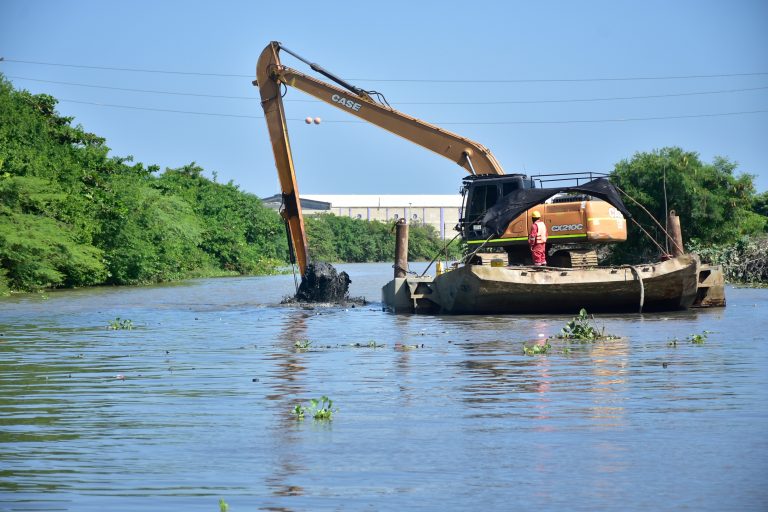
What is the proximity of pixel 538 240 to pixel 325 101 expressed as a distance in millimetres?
9760

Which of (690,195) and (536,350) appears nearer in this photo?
(536,350)

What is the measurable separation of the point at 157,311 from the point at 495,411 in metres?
24.2

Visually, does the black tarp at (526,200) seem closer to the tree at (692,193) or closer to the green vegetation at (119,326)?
the green vegetation at (119,326)

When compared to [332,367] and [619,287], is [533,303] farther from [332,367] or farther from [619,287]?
[332,367]

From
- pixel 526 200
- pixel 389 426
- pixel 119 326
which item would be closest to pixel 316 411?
pixel 389 426

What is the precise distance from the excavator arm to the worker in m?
5.77

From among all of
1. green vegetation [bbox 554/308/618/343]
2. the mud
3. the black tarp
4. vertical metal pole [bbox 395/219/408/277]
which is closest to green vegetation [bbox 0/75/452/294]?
the mud

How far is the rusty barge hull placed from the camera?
1118 inches

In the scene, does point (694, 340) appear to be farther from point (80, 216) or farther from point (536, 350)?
point (80, 216)

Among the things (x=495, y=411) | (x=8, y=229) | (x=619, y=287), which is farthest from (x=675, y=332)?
(x=8, y=229)

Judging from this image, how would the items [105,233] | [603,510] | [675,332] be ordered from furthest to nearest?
[105,233] → [675,332] → [603,510]

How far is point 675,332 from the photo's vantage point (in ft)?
78.8

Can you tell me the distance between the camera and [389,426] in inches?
465

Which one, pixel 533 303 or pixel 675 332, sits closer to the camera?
pixel 675 332
